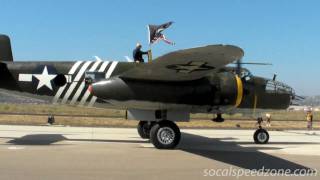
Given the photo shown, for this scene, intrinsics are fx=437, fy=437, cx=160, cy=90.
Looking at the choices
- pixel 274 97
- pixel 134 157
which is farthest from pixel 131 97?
pixel 274 97

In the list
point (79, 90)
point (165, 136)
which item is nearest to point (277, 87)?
point (165, 136)

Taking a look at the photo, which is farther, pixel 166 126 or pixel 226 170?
pixel 166 126

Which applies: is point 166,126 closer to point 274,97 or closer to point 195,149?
point 195,149

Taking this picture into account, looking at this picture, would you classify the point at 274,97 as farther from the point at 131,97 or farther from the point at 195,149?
the point at 131,97

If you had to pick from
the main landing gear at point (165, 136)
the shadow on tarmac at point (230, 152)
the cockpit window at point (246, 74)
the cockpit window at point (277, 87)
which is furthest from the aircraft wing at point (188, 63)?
the cockpit window at point (277, 87)

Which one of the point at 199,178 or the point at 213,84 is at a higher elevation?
the point at 213,84

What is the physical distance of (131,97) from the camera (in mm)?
12992

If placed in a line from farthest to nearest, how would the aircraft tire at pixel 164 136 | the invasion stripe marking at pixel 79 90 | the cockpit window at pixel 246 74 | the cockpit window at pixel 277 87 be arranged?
the cockpit window at pixel 277 87 → the cockpit window at pixel 246 74 → the invasion stripe marking at pixel 79 90 → the aircraft tire at pixel 164 136

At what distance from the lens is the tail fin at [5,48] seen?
48.9 feet

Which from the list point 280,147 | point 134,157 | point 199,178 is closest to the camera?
point 199,178

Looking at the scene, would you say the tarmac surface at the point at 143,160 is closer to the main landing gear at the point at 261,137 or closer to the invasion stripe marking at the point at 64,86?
the main landing gear at the point at 261,137

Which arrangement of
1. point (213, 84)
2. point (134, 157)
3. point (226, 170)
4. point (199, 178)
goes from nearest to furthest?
point (199, 178) < point (226, 170) < point (134, 157) < point (213, 84)

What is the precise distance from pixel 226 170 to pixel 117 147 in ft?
15.5

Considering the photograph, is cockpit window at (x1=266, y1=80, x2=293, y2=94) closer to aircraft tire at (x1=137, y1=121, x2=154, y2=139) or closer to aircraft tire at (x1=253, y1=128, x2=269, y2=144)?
aircraft tire at (x1=253, y1=128, x2=269, y2=144)
